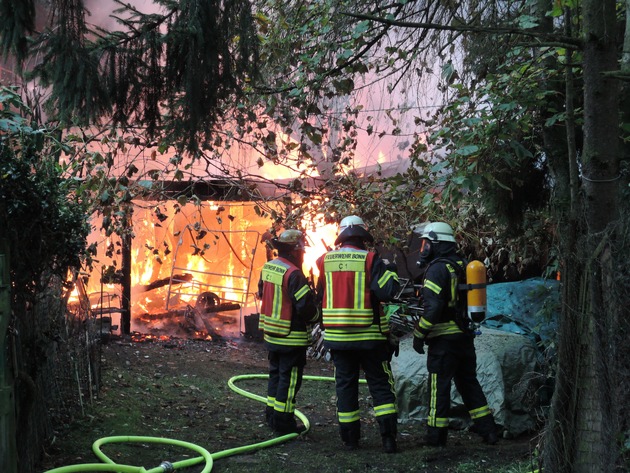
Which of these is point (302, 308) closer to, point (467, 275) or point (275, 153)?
point (467, 275)

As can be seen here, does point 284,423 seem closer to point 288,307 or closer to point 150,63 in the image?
point 288,307

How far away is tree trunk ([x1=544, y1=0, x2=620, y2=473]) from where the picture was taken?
3.65m

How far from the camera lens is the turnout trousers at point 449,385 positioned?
578cm

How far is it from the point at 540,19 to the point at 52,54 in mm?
3808

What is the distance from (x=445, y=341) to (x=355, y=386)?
906mm

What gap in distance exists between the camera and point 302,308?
610 centimetres

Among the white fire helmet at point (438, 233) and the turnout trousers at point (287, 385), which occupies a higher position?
the white fire helmet at point (438, 233)

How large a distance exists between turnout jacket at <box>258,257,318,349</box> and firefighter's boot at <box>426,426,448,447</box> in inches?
54.7

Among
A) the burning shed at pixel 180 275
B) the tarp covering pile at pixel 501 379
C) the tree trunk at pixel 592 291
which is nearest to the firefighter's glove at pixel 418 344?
the tarp covering pile at pixel 501 379

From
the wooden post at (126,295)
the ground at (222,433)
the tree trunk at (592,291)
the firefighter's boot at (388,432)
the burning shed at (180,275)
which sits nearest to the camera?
the tree trunk at (592,291)

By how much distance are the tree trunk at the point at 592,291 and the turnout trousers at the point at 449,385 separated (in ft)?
6.28

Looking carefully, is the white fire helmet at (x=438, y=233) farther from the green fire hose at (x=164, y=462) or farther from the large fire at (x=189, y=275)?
the large fire at (x=189, y=275)

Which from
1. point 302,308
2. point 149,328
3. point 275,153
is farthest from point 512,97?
point 149,328

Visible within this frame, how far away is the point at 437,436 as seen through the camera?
5.75 metres
